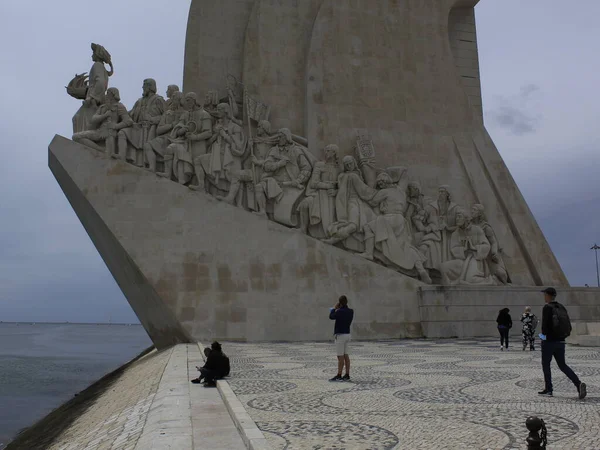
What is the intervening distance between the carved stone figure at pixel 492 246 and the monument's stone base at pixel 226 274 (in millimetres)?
928

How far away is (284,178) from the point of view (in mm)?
12219

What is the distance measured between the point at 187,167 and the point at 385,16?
20.7 feet

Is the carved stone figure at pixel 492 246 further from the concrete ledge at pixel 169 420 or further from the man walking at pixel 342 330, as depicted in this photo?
the concrete ledge at pixel 169 420

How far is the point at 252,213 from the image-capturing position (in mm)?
11500

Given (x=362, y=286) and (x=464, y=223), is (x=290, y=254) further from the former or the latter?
(x=464, y=223)

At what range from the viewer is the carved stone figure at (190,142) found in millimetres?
11617

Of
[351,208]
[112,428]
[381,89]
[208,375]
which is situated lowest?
[112,428]

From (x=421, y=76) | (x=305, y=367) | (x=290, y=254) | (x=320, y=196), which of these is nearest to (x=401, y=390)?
(x=305, y=367)

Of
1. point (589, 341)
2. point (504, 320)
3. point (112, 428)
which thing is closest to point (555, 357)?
point (112, 428)

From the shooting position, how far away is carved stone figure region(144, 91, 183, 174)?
11641 mm

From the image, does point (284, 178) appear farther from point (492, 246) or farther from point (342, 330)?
point (342, 330)

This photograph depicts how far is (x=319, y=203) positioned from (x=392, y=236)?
1603mm

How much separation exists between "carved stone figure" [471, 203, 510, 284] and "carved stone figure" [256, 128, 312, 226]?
3.74m

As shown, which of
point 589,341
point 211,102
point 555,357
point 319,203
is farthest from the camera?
point 211,102
